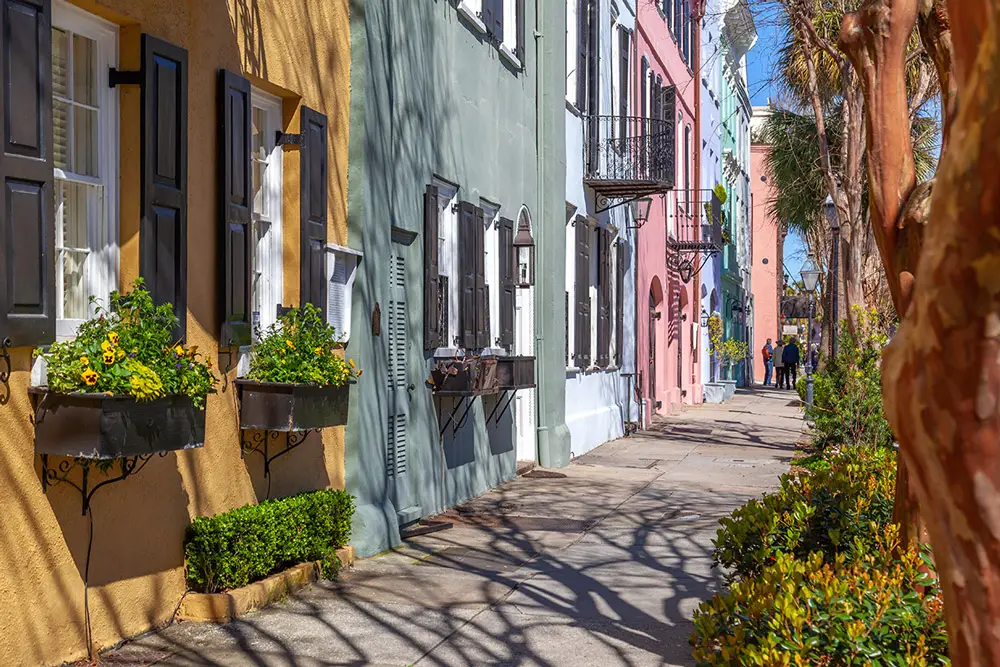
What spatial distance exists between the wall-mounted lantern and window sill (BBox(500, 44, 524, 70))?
70.0 inches

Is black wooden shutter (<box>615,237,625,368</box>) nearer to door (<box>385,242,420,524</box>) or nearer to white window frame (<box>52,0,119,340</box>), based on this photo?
door (<box>385,242,420,524</box>)

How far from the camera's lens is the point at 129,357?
6.29 metres

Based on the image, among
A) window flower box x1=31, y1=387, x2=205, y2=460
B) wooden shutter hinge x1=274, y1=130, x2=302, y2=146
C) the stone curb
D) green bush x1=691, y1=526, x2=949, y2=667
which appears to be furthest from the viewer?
wooden shutter hinge x1=274, y1=130, x2=302, y2=146

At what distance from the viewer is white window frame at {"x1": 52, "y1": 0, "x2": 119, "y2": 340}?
678 cm

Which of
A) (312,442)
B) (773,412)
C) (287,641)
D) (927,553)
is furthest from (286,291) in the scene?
(773,412)

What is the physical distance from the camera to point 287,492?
891 cm

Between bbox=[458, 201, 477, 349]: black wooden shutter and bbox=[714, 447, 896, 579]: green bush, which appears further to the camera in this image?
bbox=[458, 201, 477, 349]: black wooden shutter

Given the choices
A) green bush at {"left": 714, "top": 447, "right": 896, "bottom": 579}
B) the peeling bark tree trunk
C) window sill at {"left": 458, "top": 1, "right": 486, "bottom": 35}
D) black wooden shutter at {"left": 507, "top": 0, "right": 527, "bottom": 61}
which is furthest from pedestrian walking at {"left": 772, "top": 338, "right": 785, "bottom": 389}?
the peeling bark tree trunk

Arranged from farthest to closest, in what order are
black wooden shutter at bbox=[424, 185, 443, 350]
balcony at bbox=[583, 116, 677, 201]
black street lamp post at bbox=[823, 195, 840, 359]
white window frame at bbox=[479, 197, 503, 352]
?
balcony at bbox=[583, 116, 677, 201]
black street lamp post at bbox=[823, 195, 840, 359]
white window frame at bbox=[479, 197, 503, 352]
black wooden shutter at bbox=[424, 185, 443, 350]

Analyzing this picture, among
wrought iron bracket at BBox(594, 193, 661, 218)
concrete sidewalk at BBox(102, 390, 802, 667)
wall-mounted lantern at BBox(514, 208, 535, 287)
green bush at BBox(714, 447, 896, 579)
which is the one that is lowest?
concrete sidewalk at BBox(102, 390, 802, 667)

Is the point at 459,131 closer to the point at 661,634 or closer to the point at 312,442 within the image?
the point at 312,442

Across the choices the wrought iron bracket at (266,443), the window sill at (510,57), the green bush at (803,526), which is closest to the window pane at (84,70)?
the wrought iron bracket at (266,443)

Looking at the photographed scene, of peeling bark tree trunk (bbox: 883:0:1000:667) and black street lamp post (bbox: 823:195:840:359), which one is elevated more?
black street lamp post (bbox: 823:195:840:359)

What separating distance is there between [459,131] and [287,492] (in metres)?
4.97
